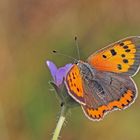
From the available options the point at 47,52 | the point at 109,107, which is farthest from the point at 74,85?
the point at 47,52

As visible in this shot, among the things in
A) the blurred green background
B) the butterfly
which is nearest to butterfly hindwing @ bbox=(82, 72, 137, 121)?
the butterfly

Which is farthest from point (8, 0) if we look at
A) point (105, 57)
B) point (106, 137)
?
point (105, 57)

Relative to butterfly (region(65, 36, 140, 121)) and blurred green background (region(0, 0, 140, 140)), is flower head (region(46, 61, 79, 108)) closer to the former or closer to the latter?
butterfly (region(65, 36, 140, 121))

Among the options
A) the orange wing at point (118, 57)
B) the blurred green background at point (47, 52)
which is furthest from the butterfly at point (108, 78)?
the blurred green background at point (47, 52)

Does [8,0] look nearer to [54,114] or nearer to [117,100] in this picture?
[54,114]

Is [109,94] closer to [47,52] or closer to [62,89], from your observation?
[62,89]

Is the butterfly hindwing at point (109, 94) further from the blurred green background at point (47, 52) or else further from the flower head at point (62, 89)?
the blurred green background at point (47, 52)
